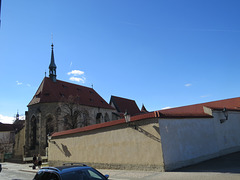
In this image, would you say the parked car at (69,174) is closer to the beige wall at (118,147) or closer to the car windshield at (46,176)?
the car windshield at (46,176)

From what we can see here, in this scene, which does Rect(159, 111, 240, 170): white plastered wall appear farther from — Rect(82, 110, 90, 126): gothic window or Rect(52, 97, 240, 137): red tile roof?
Answer: Rect(82, 110, 90, 126): gothic window

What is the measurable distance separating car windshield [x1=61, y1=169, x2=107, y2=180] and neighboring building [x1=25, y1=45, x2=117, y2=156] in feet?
83.2

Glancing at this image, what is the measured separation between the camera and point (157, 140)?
39.0ft

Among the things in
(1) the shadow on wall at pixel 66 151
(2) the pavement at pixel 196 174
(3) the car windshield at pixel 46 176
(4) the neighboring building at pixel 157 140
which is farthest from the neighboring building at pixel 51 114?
(3) the car windshield at pixel 46 176

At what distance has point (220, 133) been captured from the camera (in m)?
15.9

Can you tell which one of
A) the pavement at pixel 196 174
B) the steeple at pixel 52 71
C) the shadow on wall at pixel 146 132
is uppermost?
the steeple at pixel 52 71

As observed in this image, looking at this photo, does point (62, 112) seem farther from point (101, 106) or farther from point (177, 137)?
point (177, 137)

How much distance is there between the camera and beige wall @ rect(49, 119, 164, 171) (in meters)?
12.2

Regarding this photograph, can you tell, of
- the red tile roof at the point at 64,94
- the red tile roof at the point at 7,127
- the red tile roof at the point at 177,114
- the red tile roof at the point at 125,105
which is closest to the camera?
the red tile roof at the point at 177,114

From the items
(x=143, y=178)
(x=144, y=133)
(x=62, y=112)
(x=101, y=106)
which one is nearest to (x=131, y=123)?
(x=144, y=133)

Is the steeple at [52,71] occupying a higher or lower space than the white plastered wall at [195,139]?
higher

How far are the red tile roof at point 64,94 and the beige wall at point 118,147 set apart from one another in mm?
16925

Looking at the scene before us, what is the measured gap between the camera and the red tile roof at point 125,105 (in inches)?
1862

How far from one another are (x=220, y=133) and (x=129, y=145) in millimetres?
7987
